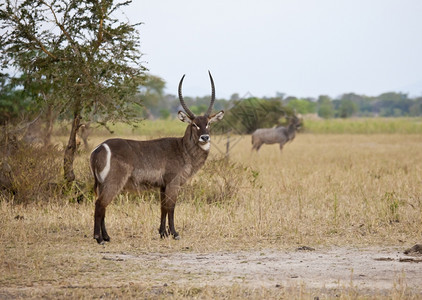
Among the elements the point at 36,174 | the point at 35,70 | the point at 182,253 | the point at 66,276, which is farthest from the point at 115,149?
the point at 35,70

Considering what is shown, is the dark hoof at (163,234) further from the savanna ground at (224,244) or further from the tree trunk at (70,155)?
the tree trunk at (70,155)

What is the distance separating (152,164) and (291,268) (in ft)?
9.05

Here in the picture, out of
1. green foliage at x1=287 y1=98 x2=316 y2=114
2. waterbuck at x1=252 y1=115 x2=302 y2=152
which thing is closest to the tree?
waterbuck at x1=252 y1=115 x2=302 y2=152

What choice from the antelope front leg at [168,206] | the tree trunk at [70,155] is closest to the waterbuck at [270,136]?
the tree trunk at [70,155]

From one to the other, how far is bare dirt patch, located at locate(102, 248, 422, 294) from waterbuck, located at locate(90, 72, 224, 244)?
986 mm

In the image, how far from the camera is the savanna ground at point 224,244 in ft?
21.0

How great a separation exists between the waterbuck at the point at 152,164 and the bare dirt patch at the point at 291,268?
3.23ft

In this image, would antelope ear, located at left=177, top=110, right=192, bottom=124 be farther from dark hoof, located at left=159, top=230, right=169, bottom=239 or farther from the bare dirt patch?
the bare dirt patch

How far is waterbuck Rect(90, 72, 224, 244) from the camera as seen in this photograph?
861 cm

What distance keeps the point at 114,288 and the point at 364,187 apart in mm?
8616

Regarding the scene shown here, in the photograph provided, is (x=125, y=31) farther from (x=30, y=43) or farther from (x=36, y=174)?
(x=36, y=174)

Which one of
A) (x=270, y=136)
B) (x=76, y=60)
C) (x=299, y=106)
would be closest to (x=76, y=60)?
(x=76, y=60)

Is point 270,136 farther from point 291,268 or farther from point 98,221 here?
point 291,268

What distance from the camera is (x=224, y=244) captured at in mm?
8727
